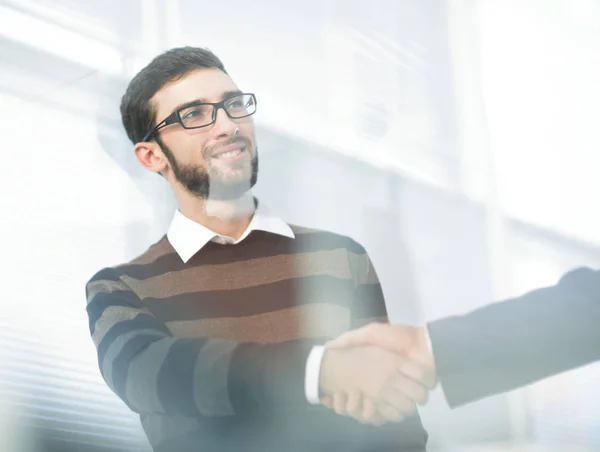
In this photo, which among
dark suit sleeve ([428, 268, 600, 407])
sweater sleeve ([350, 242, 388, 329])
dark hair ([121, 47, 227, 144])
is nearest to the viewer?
dark suit sleeve ([428, 268, 600, 407])

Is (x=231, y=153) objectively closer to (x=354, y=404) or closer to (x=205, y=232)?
(x=205, y=232)

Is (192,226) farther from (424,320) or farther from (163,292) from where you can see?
(424,320)

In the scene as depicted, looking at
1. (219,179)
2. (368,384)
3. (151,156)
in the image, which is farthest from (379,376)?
(151,156)

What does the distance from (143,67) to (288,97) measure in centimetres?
25

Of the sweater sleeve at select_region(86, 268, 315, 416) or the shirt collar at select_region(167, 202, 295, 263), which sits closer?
the sweater sleeve at select_region(86, 268, 315, 416)

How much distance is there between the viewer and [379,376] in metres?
0.92

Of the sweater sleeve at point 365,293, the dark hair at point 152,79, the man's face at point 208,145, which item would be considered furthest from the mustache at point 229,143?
the sweater sleeve at point 365,293

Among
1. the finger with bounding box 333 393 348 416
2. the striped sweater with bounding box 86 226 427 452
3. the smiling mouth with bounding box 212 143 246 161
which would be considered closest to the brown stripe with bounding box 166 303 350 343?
the striped sweater with bounding box 86 226 427 452

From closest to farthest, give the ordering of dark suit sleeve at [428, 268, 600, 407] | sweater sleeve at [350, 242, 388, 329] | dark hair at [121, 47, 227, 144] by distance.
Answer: dark suit sleeve at [428, 268, 600, 407]
sweater sleeve at [350, 242, 388, 329]
dark hair at [121, 47, 227, 144]

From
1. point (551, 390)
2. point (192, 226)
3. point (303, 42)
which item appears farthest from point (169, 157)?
point (551, 390)

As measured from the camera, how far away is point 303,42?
1.13 m

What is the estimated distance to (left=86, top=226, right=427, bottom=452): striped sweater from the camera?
961 mm

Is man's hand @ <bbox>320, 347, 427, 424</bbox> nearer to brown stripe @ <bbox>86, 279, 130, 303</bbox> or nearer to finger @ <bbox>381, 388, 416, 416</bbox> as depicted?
finger @ <bbox>381, 388, 416, 416</bbox>

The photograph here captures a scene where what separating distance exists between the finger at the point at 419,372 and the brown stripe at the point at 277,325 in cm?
12
